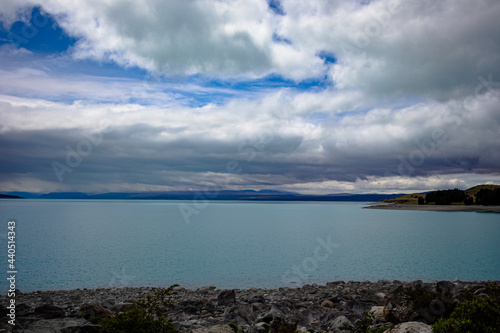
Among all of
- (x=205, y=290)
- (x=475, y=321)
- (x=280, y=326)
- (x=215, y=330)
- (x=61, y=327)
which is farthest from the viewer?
(x=205, y=290)

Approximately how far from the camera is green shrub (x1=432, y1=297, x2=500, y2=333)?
9297 millimetres

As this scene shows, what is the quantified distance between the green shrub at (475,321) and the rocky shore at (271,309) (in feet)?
3.19

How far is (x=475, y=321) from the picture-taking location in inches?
376

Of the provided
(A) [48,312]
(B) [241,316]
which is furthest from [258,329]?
(A) [48,312]

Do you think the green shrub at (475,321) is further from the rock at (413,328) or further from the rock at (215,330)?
the rock at (215,330)

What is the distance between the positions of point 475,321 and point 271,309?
8297 millimetres

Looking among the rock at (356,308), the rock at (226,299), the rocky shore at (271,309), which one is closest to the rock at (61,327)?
the rocky shore at (271,309)

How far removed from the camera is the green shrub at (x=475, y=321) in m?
9.30

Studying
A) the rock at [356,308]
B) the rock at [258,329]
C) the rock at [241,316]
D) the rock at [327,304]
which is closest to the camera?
the rock at [258,329]

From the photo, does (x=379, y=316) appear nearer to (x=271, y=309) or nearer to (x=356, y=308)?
(x=356, y=308)

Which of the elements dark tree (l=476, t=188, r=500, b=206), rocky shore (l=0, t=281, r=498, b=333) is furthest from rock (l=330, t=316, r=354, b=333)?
dark tree (l=476, t=188, r=500, b=206)

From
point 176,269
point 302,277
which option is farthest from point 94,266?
point 302,277

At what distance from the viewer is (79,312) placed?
13.2 meters

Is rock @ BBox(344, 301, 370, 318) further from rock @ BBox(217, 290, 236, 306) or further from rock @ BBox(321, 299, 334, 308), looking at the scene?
rock @ BBox(217, 290, 236, 306)
